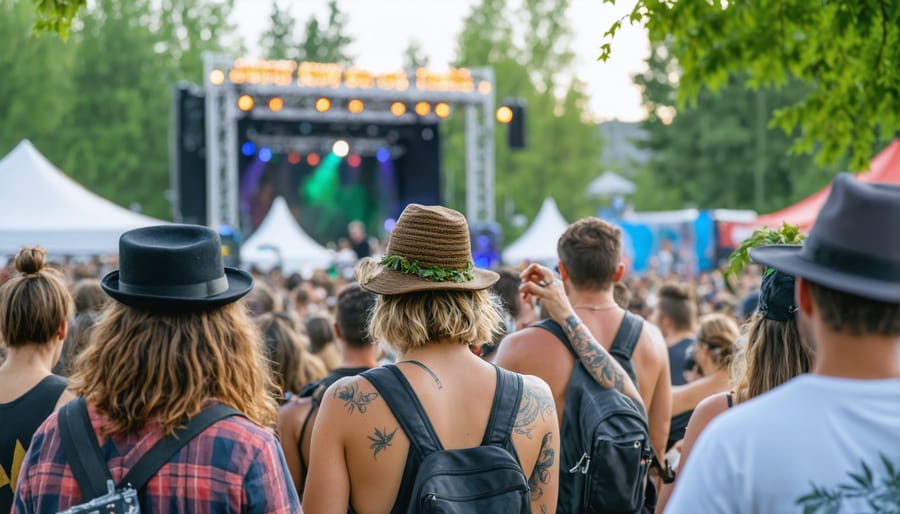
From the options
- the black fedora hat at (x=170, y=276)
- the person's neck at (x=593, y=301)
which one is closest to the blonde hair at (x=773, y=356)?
the person's neck at (x=593, y=301)

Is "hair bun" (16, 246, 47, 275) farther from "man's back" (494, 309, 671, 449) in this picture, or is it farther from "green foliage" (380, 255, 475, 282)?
"man's back" (494, 309, 671, 449)

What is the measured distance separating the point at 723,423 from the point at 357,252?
18540 millimetres

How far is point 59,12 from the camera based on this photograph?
528 cm

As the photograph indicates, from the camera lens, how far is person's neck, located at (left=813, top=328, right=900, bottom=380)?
1.90 meters

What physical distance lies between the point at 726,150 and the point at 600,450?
40.4 m

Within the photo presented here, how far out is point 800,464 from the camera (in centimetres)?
183

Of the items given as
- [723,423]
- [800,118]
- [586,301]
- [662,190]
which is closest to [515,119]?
[800,118]

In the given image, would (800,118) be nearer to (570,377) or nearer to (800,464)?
(570,377)

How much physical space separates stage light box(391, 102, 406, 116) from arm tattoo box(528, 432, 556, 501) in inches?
701

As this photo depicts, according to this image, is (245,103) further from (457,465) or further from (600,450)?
(457,465)

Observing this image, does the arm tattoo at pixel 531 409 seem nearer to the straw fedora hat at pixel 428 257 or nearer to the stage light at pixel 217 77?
the straw fedora hat at pixel 428 257

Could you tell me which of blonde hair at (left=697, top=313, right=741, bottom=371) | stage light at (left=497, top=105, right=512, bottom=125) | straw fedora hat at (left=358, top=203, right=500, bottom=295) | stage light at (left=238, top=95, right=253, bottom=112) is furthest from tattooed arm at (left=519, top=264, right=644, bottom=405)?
stage light at (left=497, top=105, right=512, bottom=125)

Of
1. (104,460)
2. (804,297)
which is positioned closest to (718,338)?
(804,297)

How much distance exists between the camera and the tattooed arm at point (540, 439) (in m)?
3.02
